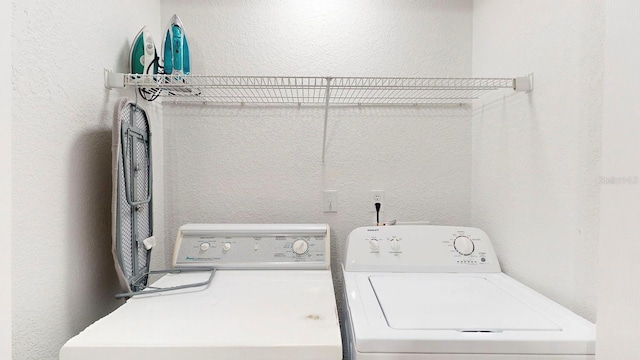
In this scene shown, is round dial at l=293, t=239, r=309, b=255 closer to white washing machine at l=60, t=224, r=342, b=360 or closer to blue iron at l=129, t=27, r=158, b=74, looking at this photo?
white washing machine at l=60, t=224, r=342, b=360

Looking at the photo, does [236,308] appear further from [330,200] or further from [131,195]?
[330,200]

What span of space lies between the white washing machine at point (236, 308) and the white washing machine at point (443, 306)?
0.36 feet

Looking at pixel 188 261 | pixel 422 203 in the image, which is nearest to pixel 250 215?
pixel 188 261

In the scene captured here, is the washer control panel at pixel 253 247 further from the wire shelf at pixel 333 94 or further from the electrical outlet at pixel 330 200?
the wire shelf at pixel 333 94

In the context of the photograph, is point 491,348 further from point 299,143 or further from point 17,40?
point 17,40

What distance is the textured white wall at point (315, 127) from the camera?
169 centimetres

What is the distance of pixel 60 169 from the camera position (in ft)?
3.16

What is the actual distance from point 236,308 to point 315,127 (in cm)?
96

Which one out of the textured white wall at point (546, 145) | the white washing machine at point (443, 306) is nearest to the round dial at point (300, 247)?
the white washing machine at point (443, 306)

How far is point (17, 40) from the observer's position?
31.7 inches

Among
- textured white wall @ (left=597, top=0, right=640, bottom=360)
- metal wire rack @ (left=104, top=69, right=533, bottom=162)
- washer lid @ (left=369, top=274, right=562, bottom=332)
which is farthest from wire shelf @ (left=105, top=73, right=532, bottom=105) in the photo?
textured white wall @ (left=597, top=0, right=640, bottom=360)

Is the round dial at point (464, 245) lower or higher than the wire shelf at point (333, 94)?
lower

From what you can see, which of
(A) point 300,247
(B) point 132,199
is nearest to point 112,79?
(B) point 132,199

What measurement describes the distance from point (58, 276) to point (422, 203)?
57.0 inches
